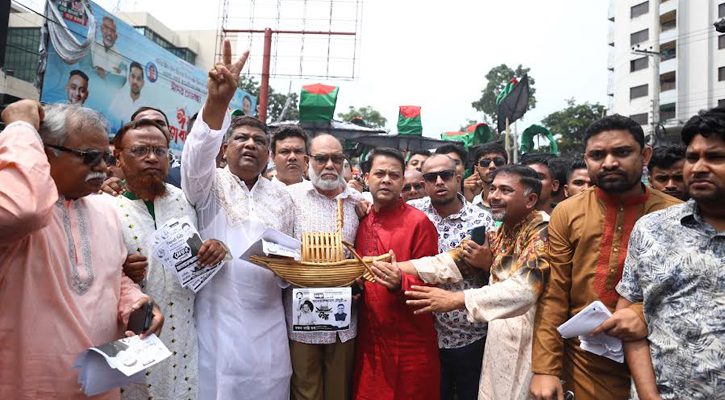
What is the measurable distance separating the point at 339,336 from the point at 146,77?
12.8 meters

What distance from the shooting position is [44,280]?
5.64ft

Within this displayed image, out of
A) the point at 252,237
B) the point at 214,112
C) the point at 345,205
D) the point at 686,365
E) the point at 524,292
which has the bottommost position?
the point at 686,365

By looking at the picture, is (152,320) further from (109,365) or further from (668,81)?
(668,81)

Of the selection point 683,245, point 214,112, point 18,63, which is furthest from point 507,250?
point 18,63

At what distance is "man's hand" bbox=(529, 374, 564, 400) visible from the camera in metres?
2.23

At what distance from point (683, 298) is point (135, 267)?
2.42 meters

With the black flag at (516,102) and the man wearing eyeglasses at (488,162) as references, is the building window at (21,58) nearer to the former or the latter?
the black flag at (516,102)

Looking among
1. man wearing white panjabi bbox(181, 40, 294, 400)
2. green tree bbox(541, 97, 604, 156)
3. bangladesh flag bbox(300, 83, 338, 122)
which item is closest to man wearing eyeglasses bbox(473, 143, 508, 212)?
man wearing white panjabi bbox(181, 40, 294, 400)

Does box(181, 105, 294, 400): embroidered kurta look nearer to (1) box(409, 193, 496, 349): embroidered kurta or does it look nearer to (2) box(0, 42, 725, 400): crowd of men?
(2) box(0, 42, 725, 400): crowd of men

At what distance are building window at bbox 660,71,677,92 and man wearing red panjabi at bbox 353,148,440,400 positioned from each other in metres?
37.3

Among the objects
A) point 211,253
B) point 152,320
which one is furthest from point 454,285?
point 152,320

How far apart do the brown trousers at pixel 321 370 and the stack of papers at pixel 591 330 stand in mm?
1363

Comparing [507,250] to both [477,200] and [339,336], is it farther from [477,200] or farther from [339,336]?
[477,200]

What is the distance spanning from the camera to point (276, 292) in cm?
287
